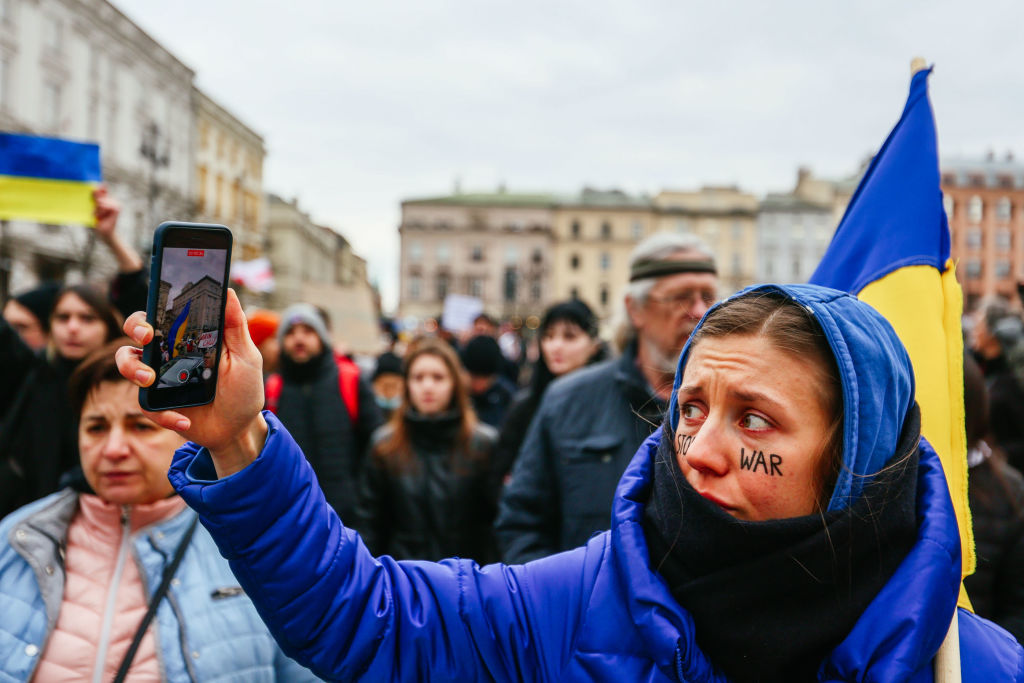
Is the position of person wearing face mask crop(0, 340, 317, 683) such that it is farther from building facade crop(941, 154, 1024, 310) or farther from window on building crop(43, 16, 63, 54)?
building facade crop(941, 154, 1024, 310)

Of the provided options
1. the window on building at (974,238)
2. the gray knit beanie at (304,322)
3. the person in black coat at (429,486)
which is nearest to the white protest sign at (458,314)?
the gray knit beanie at (304,322)

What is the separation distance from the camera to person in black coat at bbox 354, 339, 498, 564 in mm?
3922

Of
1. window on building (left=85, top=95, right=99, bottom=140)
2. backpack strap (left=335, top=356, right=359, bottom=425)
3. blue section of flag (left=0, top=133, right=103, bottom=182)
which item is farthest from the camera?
window on building (left=85, top=95, right=99, bottom=140)

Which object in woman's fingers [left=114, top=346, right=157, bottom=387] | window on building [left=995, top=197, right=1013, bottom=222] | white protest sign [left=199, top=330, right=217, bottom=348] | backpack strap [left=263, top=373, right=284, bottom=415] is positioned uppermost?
window on building [left=995, top=197, right=1013, bottom=222]

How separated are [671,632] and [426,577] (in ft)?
1.48

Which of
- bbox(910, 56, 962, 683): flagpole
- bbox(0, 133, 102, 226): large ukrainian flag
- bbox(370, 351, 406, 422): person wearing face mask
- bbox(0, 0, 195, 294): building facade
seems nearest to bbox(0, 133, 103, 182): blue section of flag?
bbox(0, 133, 102, 226): large ukrainian flag

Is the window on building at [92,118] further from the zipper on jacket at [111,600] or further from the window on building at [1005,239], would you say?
the window on building at [1005,239]

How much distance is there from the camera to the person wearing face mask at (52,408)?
10.3ft

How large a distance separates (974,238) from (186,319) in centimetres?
7685

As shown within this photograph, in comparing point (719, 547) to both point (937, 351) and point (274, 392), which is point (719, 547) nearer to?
point (937, 351)

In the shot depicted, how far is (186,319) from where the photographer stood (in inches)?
49.9

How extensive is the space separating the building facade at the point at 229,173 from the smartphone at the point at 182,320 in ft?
103

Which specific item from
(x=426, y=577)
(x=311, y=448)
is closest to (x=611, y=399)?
(x=426, y=577)

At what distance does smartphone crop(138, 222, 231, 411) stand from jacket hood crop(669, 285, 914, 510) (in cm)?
96
